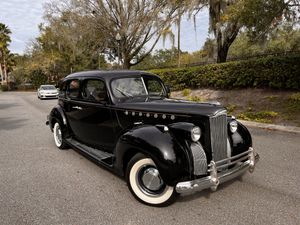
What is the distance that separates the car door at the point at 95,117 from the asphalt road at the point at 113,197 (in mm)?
491

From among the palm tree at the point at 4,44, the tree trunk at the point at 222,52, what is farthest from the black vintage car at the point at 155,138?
the palm tree at the point at 4,44

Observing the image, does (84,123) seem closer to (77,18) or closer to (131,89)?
(131,89)

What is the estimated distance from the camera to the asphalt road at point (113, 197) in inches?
116

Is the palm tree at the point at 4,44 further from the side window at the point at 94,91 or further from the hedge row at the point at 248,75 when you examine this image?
the side window at the point at 94,91

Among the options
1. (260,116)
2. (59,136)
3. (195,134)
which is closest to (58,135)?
(59,136)

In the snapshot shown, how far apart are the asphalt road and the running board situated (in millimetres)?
294

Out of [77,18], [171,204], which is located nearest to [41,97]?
[77,18]

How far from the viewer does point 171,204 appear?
3188 mm

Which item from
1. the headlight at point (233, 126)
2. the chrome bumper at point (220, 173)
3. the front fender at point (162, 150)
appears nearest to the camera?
the chrome bumper at point (220, 173)

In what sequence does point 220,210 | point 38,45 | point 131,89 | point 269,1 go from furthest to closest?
point 38,45 → point 269,1 → point 131,89 → point 220,210

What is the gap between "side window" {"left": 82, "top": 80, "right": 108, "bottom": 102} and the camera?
14.1 feet

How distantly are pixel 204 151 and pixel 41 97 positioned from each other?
1997cm

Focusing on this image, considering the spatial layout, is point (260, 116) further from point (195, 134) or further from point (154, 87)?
point (195, 134)

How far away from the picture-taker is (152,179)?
325cm
